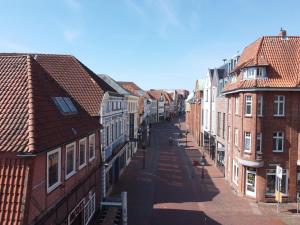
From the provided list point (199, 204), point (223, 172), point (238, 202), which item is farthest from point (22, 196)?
point (223, 172)

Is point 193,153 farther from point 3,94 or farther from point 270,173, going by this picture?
point 3,94

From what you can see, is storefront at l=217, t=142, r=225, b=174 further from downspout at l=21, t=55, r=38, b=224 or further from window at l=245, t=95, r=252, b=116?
downspout at l=21, t=55, r=38, b=224

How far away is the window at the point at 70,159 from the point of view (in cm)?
1275

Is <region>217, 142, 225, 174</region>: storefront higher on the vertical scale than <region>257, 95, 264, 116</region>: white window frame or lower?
lower

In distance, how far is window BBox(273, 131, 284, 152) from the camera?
2398 cm

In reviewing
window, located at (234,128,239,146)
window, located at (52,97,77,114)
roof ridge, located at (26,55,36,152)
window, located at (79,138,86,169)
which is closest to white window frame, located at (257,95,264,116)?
window, located at (234,128,239,146)

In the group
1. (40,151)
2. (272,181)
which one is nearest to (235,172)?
(272,181)

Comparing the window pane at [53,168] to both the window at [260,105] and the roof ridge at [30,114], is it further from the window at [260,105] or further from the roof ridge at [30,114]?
the window at [260,105]

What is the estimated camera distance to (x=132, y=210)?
21516 millimetres

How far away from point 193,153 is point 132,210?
25.5m

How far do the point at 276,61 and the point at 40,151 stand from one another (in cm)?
2013

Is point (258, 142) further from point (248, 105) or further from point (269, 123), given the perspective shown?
point (248, 105)

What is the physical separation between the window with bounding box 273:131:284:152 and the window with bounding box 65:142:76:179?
15.8 meters

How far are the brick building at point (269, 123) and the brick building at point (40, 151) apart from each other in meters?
12.8
